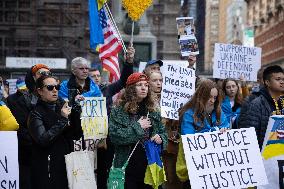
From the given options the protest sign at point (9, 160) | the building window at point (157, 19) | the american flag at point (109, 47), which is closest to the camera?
the protest sign at point (9, 160)

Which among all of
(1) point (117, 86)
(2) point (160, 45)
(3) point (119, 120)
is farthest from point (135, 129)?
(2) point (160, 45)

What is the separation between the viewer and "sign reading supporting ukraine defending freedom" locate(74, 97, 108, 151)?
7535 millimetres

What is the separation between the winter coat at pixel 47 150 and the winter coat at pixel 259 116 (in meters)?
2.03

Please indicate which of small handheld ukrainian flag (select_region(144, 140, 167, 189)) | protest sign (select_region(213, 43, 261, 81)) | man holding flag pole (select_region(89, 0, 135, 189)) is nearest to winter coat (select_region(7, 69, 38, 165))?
small handheld ukrainian flag (select_region(144, 140, 167, 189))

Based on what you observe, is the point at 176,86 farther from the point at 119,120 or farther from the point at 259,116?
the point at 119,120

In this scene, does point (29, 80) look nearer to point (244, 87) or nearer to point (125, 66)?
point (125, 66)

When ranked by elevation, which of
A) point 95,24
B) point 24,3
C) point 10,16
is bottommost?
point 95,24

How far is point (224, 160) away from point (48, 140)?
5.68 ft

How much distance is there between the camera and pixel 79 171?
6.15m

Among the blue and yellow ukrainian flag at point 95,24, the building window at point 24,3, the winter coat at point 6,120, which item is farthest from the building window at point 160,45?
the winter coat at point 6,120

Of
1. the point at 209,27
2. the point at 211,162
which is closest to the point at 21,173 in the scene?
the point at 211,162

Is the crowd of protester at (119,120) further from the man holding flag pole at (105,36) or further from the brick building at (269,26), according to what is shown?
the brick building at (269,26)

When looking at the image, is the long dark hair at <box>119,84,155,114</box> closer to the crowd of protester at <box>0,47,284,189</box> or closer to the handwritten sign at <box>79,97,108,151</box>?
the crowd of protester at <box>0,47,284,189</box>

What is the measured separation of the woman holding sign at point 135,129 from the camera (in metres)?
6.17
